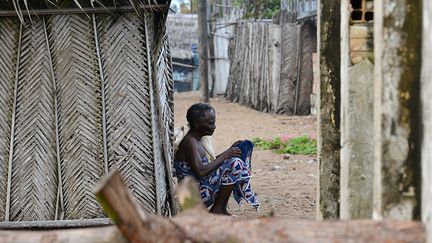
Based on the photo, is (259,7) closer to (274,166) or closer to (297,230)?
(274,166)

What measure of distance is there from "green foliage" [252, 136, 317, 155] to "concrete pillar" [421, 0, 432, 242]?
7.97m

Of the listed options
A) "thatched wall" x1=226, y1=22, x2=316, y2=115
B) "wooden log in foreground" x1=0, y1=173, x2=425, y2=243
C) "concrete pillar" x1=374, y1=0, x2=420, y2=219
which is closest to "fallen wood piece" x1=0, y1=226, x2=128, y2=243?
"wooden log in foreground" x1=0, y1=173, x2=425, y2=243

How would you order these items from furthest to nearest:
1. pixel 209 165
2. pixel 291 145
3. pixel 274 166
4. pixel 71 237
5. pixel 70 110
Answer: pixel 291 145
pixel 274 166
pixel 209 165
pixel 70 110
pixel 71 237

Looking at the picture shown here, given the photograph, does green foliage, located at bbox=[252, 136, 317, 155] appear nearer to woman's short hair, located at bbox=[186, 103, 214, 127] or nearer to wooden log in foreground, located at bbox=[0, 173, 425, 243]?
woman's short hair, located at bbox=[186, 103, 214, 127]

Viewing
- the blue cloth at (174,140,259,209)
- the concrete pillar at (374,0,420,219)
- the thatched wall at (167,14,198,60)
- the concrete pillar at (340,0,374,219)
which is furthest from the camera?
the thatched wall at (167,14,198,60)

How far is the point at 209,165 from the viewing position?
6273 mm

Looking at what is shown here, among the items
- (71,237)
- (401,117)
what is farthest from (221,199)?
(71,237)

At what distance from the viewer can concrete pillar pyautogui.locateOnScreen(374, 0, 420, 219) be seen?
2.72 meters

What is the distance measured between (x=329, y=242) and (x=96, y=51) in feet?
12.5

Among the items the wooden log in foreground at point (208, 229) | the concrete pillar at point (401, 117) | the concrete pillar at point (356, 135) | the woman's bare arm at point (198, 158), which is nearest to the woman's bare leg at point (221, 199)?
the woman's bare arm at point (198, 158)

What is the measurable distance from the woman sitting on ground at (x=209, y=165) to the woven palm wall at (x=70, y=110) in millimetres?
607

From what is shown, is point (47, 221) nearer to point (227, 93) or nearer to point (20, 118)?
point (20, 118)

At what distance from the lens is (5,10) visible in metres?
5.56

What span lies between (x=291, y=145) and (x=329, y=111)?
6.49m
